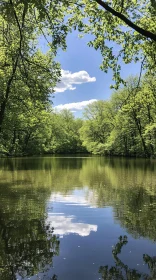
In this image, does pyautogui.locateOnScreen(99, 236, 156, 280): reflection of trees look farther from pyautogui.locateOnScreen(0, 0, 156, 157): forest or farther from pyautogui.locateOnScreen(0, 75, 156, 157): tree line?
pyautogui.locateOnScreen(0, 75, 156, 157): tree line

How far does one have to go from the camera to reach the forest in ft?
33.4

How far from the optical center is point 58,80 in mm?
22484

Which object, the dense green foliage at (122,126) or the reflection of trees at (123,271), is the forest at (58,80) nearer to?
the dense green foliage at (122,126)

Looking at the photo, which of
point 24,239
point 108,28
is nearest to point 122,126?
point 108,28

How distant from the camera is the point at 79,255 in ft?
22.3

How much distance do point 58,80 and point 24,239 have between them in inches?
650

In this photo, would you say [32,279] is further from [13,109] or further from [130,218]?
[13,109]

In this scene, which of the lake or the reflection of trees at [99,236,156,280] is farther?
the lake

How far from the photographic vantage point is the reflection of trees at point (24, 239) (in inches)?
240

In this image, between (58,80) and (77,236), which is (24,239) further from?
(58,80)

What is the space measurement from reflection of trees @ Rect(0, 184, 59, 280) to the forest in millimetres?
4704

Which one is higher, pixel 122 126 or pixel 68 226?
pixel 122 126

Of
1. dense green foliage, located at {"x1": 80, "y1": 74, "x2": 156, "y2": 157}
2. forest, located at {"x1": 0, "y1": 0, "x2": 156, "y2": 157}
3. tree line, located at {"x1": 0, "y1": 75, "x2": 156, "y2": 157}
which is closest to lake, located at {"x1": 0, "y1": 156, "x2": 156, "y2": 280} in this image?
forest, located at {"x1": 0, "y1": 0, "x2": 156, "y2": 157}

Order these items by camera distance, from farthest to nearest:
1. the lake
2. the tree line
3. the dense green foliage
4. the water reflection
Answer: the dense green foliage → the tree line → the water reflection → the lake
